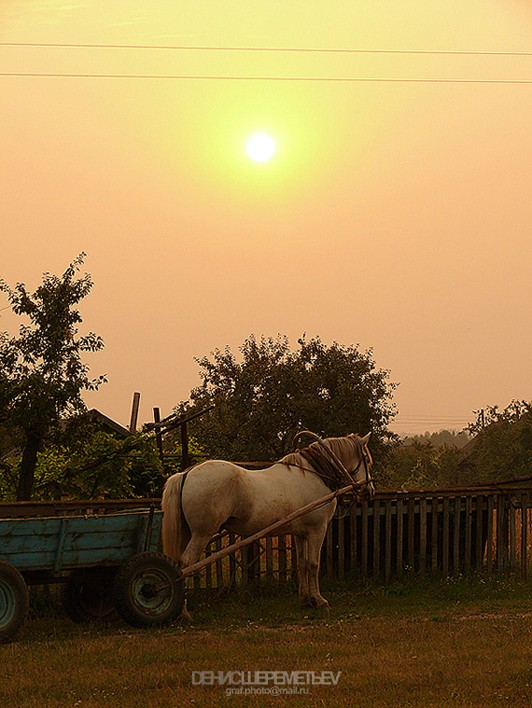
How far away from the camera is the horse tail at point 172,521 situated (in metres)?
12.9

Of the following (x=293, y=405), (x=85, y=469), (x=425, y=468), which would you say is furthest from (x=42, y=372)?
(x=425, y=468)

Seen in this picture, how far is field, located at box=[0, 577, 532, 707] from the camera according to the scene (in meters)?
8.26

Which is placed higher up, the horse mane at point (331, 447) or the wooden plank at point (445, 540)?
the horse mane at point (331, 447)

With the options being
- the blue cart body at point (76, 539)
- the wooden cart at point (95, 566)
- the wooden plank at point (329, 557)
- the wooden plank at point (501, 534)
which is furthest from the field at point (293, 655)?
the wooden plank at point (501, 534)

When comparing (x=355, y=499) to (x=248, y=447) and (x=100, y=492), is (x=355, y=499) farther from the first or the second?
(x=248, y=447)

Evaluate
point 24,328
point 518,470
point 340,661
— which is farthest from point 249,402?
point 340,661

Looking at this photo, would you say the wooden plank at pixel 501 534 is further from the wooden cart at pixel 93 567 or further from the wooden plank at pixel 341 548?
the wooden cart at pixel 93 567

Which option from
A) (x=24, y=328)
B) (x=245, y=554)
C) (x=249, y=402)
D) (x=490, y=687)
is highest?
(x=249, y=402)

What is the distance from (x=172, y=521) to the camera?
12.9 metres

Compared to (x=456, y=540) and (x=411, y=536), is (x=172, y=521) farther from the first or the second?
(x=456, y=540)

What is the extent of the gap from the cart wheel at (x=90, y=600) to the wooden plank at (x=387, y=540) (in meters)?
4.89

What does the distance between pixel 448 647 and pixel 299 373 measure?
41944 mm

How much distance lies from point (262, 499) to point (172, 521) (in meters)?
1.28

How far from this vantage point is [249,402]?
52594 millimetres
